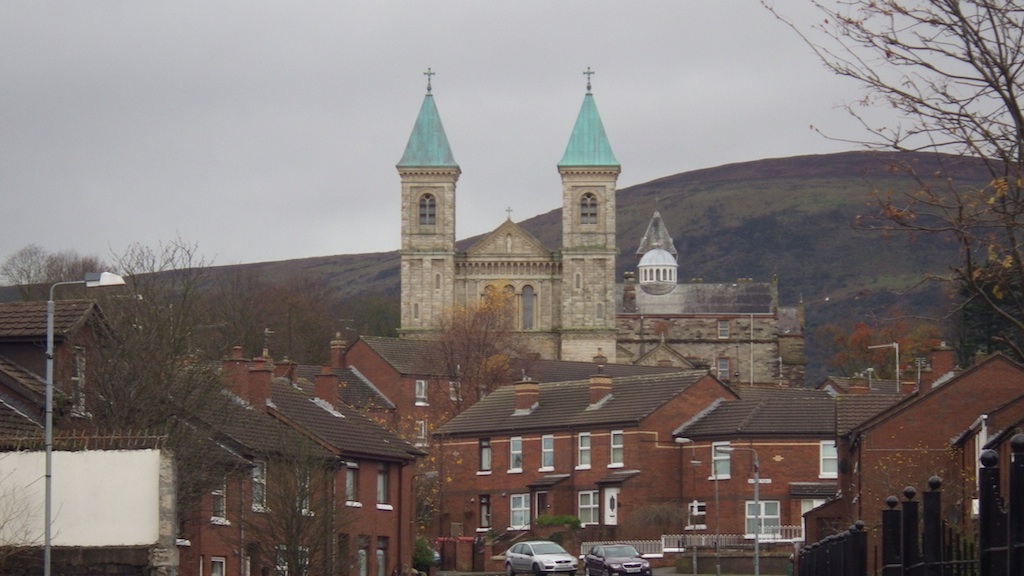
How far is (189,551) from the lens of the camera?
4481 centimetres

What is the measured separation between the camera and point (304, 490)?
42.9m

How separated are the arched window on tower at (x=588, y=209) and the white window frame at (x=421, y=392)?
54.8 m

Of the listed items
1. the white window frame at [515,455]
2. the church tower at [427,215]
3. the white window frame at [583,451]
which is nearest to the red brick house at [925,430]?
the white window frame at [583,451]

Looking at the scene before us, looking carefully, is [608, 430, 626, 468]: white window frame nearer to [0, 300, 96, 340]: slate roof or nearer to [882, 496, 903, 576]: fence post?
[0, 300, 96, 340]: slate roof

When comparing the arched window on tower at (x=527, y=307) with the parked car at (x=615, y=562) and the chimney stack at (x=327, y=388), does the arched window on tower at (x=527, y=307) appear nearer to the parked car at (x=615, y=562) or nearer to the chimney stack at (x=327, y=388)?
the chimney stack at (x=327, y=388)

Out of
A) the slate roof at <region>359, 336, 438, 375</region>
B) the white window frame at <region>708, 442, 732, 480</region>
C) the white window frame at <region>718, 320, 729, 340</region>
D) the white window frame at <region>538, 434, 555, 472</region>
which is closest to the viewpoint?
the white window frame at <region>708, 442, 732, 480</region>

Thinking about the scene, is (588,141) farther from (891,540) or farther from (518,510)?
(891,540)

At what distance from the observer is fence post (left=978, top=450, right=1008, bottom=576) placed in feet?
47.4

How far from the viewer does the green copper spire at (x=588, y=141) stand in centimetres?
16750

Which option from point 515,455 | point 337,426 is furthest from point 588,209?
point 337,426

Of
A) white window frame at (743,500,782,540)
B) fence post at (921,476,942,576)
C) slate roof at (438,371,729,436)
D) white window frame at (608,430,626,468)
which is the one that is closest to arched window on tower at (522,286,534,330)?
slate roof at (438,371,729,436)

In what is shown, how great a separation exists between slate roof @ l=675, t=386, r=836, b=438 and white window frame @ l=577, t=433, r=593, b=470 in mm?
3647

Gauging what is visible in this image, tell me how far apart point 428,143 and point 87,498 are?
5393 inches

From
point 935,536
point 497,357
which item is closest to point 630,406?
point 497,357
